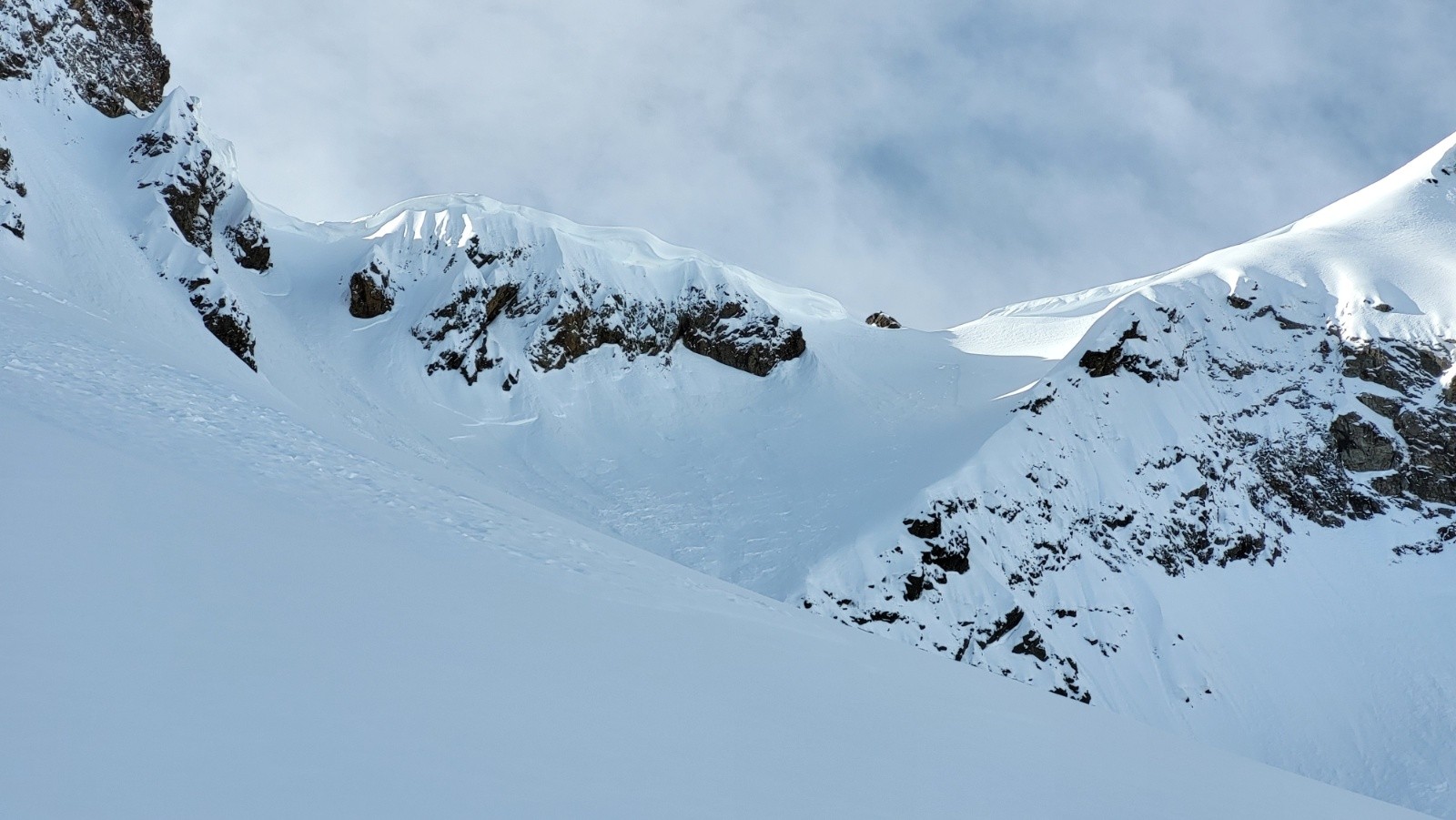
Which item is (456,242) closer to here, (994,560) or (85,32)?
(85,32)

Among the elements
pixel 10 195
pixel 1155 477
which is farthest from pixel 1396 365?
pixel 10 195

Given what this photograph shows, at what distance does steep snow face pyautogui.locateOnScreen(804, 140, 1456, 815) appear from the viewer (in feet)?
147

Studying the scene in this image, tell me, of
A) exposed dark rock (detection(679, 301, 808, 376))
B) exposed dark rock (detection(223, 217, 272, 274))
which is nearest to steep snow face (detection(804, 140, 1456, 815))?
exposed dark rock (detection(679, 301, 808, 376))

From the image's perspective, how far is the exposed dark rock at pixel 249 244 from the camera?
162ft

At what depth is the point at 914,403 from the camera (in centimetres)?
5597

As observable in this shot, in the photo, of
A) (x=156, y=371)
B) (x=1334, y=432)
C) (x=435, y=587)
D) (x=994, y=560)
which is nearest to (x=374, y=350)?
(x=994, y=560)

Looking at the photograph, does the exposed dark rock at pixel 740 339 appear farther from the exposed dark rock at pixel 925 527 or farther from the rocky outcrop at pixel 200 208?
the rocky outcrop at pixel 200 208

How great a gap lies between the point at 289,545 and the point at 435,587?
1095 millimetres

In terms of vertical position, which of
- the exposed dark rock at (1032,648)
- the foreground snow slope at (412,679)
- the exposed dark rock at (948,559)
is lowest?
the foreground snow slope at (412,679)

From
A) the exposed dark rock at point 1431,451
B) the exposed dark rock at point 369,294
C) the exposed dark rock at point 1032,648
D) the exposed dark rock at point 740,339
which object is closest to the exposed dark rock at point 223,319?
the exposed dark rock at point 369,294

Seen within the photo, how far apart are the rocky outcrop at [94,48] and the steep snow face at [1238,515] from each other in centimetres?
4074

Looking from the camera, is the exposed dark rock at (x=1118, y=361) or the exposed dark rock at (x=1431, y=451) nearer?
the exposed dark rock at (x=1118, y=361)

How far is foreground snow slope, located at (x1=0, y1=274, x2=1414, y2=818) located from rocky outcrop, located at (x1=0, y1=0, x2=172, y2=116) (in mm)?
41488

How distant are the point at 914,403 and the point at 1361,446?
2881 centimetres
